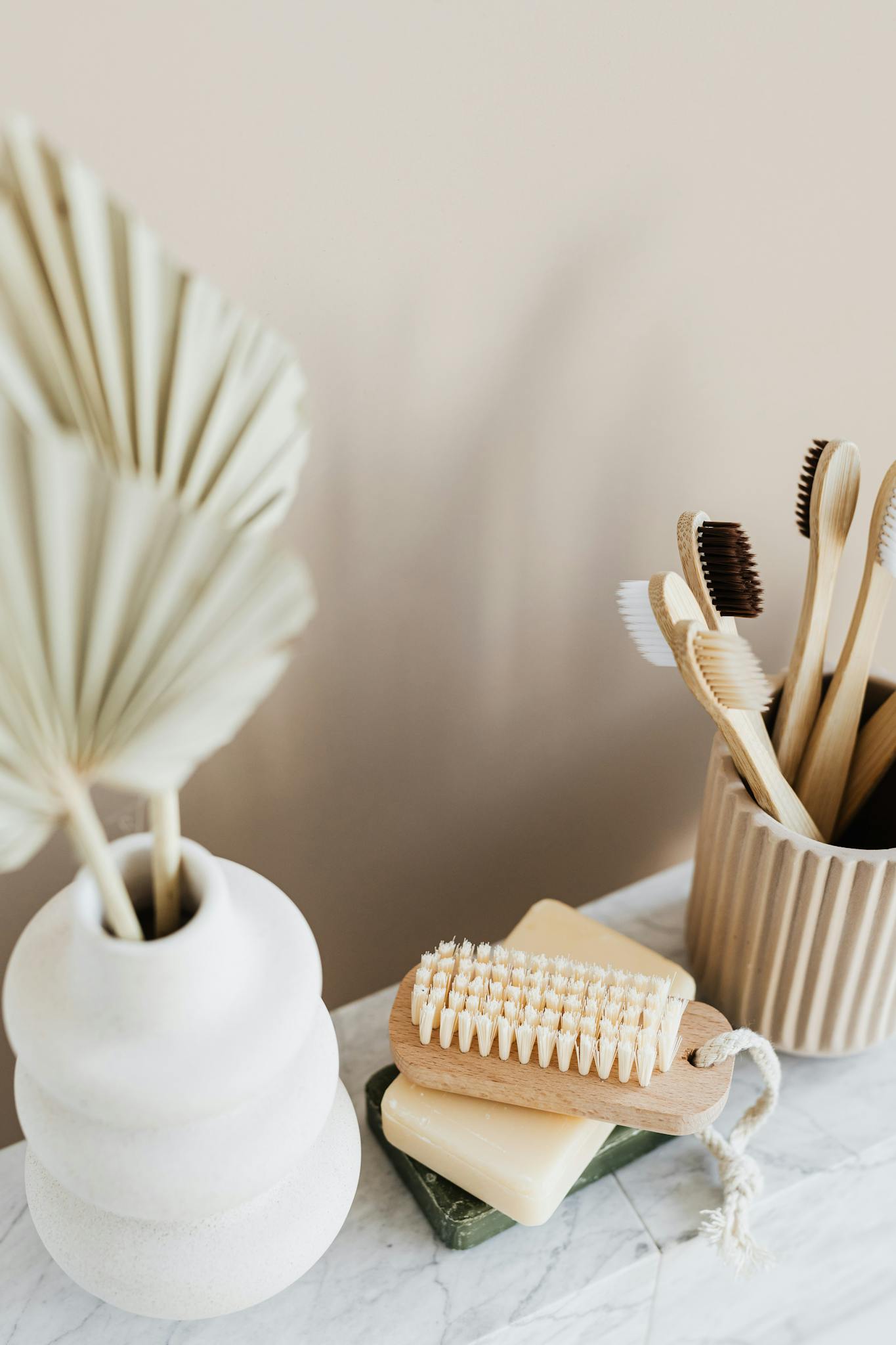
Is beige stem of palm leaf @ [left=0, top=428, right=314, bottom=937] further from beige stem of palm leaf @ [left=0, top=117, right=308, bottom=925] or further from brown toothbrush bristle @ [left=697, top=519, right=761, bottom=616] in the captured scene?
brown toothbrush bristle @ [left=697, top=519, right=761, bottom=616]

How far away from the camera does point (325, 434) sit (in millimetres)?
505

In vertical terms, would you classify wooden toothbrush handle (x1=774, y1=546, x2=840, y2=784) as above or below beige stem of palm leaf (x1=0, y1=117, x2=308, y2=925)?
below

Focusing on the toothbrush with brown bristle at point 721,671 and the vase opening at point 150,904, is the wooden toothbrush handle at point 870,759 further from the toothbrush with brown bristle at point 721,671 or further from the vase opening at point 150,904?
the vase opening at point 150,904

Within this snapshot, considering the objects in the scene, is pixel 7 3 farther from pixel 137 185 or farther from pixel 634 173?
pixel 634 173

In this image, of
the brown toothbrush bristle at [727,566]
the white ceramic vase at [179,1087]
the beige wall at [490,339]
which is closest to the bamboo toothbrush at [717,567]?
the brown toothbrush bristle at [727,566]

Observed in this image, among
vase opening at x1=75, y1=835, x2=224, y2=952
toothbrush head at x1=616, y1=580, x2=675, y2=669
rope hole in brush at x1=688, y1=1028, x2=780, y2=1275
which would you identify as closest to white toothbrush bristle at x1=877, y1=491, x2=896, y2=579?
toothbrush head at x1=616, y1=580, x2=675, y2=669

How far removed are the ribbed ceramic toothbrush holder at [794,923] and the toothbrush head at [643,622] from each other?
0.27ft

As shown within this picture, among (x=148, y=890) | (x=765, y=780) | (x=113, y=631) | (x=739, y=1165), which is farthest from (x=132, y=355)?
(x=739, y=1165)

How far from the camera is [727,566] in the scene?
1.57 feet

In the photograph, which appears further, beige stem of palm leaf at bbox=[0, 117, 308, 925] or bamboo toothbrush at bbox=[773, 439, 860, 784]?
bamboo toothbrush at bbox=[773, 439, 860, 784]

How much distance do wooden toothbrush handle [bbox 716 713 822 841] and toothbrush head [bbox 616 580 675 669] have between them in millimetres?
38

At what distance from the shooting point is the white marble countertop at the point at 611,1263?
464 millimetres

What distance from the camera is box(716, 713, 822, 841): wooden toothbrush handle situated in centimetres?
48

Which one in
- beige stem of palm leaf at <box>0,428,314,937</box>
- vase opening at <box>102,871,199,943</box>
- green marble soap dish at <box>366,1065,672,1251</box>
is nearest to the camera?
beige stem of palm leaf at <box>0,428,314,937</box>
